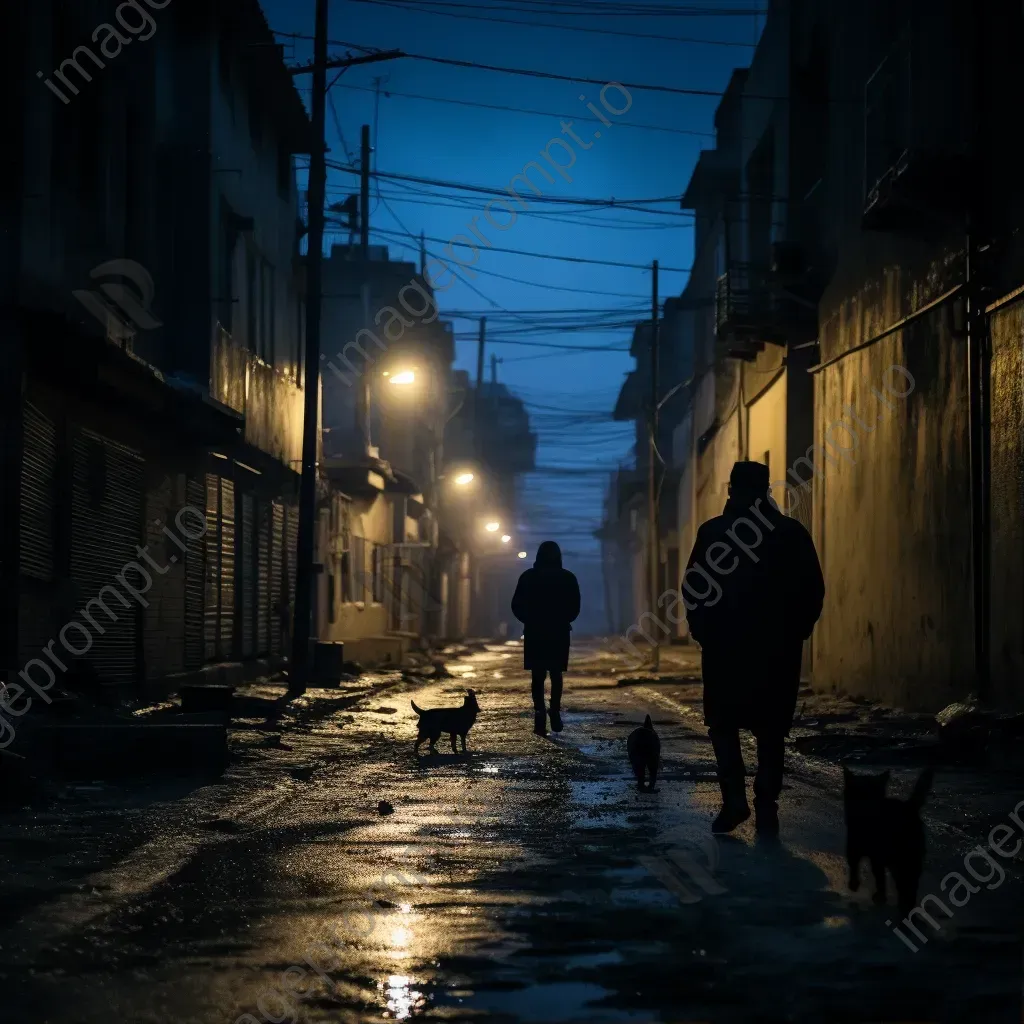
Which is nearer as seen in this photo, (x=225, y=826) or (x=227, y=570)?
(x=225, y=826)

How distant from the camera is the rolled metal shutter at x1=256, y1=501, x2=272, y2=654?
90.2ft

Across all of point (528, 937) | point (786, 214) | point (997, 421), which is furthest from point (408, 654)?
point (528, 937)

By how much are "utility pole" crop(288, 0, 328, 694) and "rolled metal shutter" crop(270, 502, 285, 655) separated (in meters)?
5.24

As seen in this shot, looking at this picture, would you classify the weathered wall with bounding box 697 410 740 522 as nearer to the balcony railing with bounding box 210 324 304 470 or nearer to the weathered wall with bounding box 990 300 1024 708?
the balcony railing with bounding box 210 324 304 470

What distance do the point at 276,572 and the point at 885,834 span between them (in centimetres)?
2437

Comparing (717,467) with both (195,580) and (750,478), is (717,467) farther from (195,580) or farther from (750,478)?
(750,478)

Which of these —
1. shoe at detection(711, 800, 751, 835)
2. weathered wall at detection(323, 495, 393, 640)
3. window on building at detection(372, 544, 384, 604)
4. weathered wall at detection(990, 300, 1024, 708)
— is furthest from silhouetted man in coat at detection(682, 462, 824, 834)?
window on building at detection(372, 544, 384, 604)

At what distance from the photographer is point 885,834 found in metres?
5.96

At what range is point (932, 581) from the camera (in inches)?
648

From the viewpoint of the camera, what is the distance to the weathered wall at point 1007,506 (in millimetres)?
13555

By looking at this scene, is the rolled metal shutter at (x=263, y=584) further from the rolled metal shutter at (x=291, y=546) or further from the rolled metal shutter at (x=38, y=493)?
the rolled metal shutter at (x=38, y=493)

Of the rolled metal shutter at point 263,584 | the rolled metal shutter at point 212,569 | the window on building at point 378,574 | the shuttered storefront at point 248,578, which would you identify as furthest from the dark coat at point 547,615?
the window on building at point 378,574

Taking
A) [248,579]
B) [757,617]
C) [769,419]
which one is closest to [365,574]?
[248,579]

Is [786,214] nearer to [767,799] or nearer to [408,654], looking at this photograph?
[408,654]
